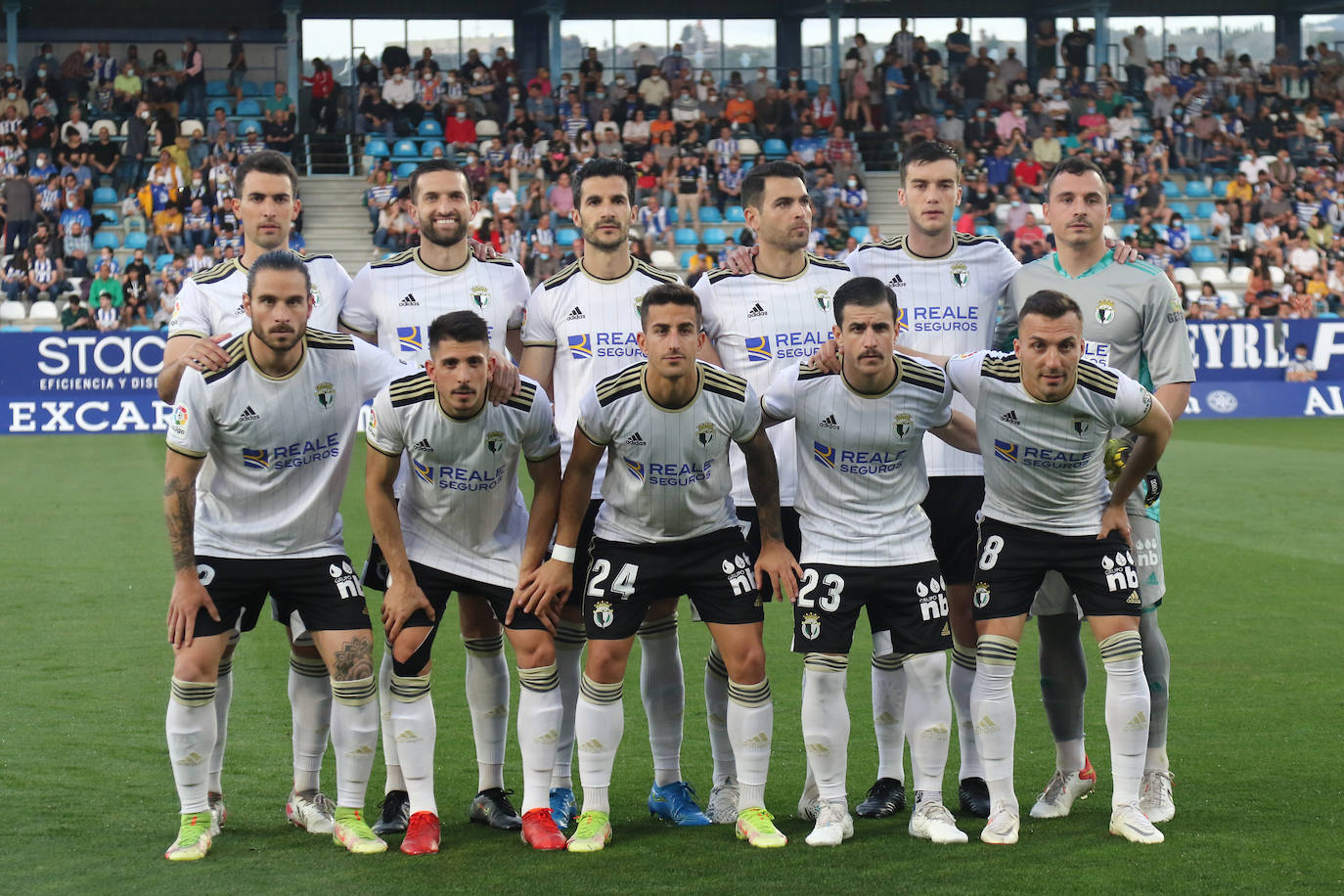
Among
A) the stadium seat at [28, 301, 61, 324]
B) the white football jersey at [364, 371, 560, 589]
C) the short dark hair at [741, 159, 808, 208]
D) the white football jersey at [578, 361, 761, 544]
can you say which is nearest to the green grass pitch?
the white football jersey at [364, 371, 560, 589]

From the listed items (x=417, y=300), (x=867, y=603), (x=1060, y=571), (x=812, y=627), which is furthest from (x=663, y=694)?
(x=417, y=300)

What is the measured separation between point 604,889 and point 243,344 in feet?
7.53

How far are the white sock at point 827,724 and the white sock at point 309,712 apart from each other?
179 cm

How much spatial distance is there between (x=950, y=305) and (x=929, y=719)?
1.72 meters

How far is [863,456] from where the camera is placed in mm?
5602

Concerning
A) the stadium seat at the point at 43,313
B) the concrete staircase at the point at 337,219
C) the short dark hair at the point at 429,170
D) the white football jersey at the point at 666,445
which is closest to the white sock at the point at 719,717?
the white football jersey at the point at 666,445

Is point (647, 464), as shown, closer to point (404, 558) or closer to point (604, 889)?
point (404, 558)

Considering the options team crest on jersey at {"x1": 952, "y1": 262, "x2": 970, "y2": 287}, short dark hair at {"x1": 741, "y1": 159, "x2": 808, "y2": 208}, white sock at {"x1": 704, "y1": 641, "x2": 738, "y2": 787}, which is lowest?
white sock at {"x1": 704, "y1": 641, "x2": 738, "y2": 787}

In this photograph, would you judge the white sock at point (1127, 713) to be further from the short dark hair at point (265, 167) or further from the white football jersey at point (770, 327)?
the short dark hair at point (265, 167)

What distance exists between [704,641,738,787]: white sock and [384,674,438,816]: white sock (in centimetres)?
111

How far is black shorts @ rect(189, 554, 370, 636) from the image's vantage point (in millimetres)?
5500

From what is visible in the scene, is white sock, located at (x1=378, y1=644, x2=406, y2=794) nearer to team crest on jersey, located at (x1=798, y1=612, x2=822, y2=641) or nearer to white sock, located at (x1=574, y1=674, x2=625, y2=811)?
white sock, located at (x1=574, y1=674, x2=625, y2=811)

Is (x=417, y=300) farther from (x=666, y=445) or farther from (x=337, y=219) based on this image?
(x=337, y=219)

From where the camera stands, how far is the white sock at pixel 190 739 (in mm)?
5367
